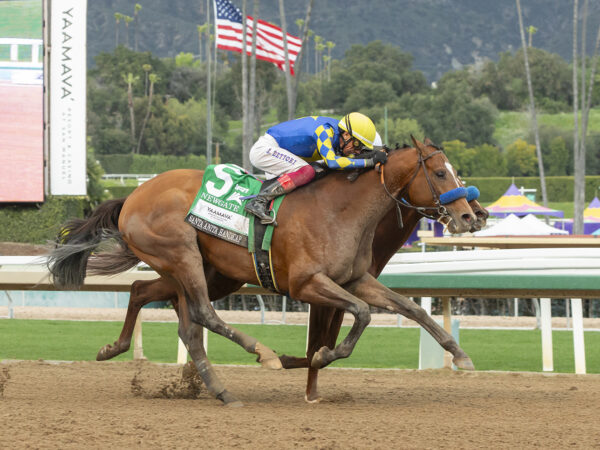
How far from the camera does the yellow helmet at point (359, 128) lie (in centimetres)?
556

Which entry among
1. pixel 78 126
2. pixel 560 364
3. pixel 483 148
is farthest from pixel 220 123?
pixel 560 364

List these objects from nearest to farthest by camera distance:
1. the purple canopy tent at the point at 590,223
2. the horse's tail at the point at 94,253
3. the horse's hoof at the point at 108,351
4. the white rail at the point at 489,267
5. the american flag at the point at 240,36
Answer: the horse's hoof at the point at 108,351
the horse's tail at the point at 94,253
the white rail at the point at 489,267
the american flag at the point at 240,36
the purple canopy tent at the point at 590,223

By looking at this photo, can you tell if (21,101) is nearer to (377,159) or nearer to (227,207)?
(227,207)

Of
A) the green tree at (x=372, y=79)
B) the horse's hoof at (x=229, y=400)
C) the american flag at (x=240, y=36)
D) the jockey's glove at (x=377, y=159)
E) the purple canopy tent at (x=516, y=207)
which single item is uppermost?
the green tree at (x=372, y=79)

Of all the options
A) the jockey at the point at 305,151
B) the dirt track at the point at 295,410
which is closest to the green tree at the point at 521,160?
the dirt track at the point at 295,410

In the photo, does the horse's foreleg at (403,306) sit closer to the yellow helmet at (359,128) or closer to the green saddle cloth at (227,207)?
the green saddle cloth at (227,207)

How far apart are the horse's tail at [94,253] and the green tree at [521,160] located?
6970cm

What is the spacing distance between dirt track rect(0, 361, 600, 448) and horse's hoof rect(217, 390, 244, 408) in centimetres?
9

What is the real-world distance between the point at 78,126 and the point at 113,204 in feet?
47.3

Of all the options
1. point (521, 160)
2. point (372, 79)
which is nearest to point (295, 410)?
point (521, 160)

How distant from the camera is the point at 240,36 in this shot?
85.5 ft

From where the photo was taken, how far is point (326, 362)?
5234 millimetres

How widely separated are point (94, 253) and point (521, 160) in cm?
7070

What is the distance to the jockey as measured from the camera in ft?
17.9
